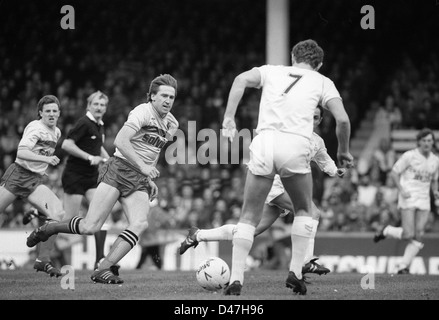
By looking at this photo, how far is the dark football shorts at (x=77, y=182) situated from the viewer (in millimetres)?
10414

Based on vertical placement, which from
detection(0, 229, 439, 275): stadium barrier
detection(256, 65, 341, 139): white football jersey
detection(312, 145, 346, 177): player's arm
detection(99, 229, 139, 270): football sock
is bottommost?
detection(0, 229, 439, 275): stadium barrier

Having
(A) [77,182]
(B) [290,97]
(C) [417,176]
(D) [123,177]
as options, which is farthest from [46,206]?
(C) [417,176]

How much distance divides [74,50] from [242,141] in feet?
19.2

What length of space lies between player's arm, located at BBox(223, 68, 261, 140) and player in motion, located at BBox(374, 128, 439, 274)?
5407 millimetres

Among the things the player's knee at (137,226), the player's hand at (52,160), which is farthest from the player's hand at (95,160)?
the player's knee at (137,226)

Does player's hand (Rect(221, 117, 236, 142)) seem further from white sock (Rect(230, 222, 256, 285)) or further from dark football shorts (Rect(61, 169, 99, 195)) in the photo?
dark football shorts (Rect(61, 169, 99, 195))

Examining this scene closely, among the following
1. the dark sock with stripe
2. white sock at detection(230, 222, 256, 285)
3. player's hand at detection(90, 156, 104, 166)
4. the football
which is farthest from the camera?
player's hand at detection(90, 156, 104, 166)

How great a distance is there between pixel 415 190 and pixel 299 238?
5.04 meters

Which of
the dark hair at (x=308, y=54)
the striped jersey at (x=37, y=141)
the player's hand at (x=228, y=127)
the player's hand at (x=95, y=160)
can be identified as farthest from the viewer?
the player's hand at (x=95, y=160)

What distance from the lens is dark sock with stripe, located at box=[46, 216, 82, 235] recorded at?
870cm

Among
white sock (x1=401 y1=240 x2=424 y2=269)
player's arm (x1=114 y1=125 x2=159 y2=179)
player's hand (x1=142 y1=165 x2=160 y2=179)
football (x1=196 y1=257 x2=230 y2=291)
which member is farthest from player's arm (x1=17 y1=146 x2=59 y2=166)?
white sock (x1=401 y1=240 x2=424 y2=269)

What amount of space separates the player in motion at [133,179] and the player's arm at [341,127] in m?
1.92

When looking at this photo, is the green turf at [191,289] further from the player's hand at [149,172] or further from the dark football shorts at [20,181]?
the player's hand at [149,172]

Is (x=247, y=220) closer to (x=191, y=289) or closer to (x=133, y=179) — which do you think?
(x=191, y=289)
